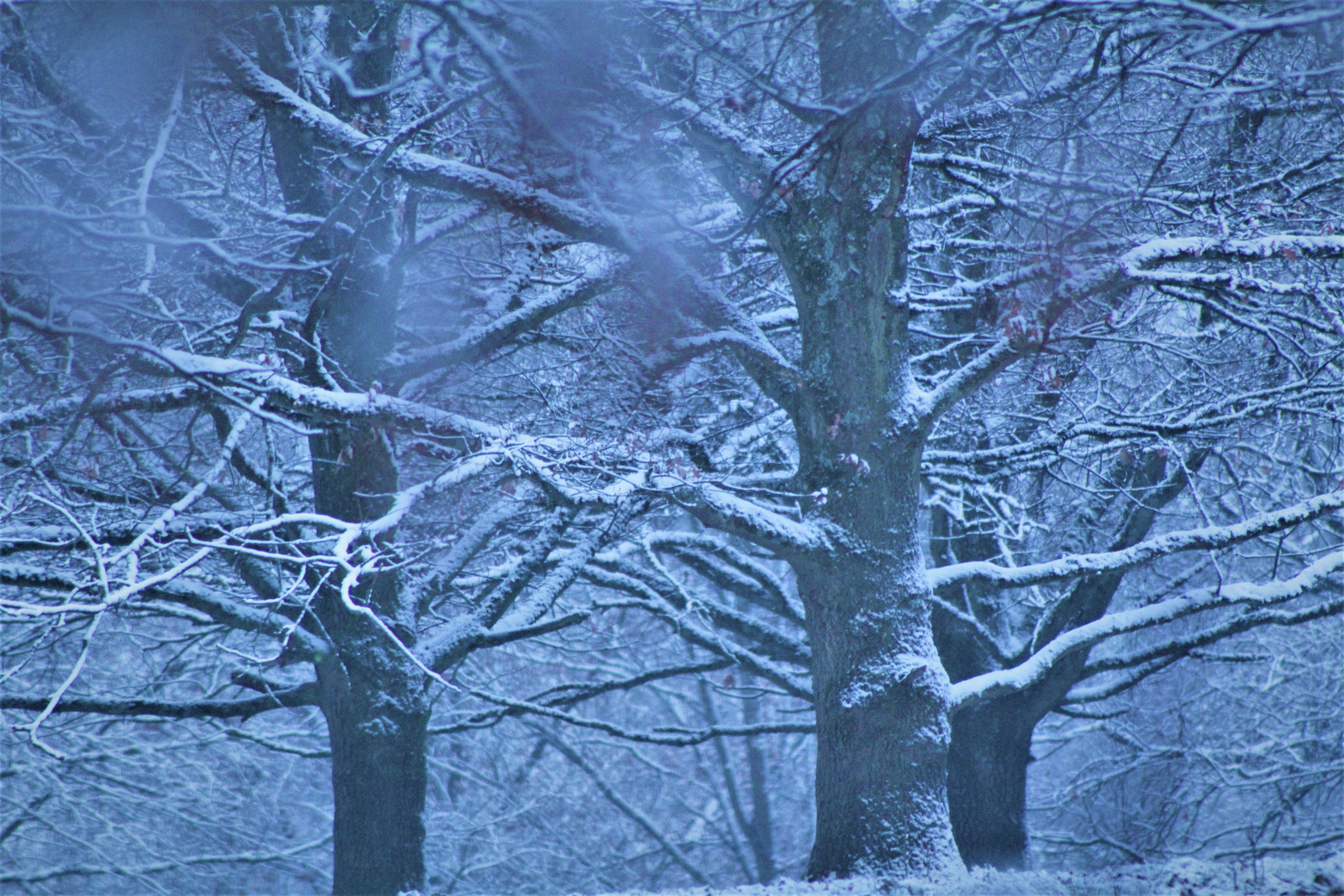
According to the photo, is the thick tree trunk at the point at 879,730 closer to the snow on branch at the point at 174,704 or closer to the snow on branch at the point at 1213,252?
the snow on branch at the point at 1213,252

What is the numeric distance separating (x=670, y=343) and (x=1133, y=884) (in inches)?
150

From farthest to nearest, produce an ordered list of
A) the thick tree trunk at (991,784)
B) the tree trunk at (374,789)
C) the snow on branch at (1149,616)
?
the thick tree trunk at (991,784) < the tree trunk at (374,789) < the snow on branch at (1149,616)

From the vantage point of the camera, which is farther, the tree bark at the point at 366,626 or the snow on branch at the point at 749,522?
the tree bark at the point at 366,626

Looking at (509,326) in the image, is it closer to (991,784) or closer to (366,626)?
(366,626)

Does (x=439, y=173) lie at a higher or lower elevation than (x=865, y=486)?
higher

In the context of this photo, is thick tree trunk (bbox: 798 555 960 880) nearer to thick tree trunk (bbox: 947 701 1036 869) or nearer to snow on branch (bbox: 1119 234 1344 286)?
snow on branch (bbox: 1119 234 1344 286)

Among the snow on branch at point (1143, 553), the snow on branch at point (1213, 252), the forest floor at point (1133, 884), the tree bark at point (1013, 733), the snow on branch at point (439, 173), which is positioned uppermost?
the snow on branch at point (439, 173)

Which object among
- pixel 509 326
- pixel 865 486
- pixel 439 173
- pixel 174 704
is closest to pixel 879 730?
pixel 865 486

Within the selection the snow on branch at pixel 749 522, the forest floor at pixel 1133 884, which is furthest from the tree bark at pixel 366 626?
the snow on branch at pixel 749 522

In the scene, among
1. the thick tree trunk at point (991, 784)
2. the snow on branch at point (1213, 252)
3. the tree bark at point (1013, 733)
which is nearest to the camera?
the snow on branch at point (1213, 252)

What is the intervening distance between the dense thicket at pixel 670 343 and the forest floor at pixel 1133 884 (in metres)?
0.27

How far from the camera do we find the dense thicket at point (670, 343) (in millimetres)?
5352

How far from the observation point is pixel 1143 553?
252 inches

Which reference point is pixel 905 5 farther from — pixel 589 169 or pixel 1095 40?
pixel 589 169
